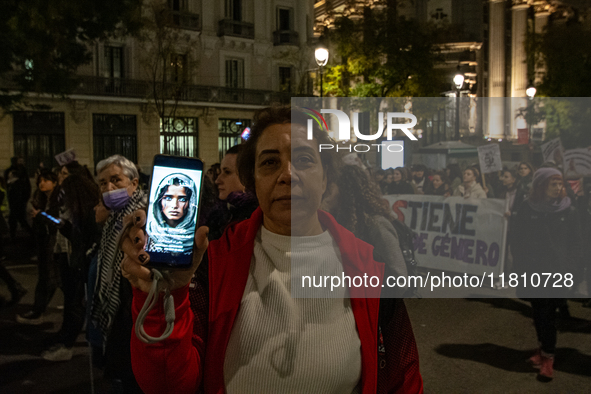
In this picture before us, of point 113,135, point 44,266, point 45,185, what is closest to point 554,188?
point 44,266

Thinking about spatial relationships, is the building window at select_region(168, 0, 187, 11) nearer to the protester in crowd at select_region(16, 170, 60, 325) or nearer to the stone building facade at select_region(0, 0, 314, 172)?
the stone building facade at select_region(0, 0, 314, 172)

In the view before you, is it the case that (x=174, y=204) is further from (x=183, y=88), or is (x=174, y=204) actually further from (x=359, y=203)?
(x=183, y=88)

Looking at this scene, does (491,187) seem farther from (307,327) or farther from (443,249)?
(307,327)

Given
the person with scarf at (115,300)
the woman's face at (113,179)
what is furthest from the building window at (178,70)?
the person with scarf at (115,300)

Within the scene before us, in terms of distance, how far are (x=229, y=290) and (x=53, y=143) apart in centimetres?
2368

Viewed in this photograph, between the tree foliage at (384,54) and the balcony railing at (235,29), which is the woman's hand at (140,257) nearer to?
the tree foliage at (384,54)

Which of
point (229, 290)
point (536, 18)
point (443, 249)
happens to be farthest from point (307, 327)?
point (536, 18)

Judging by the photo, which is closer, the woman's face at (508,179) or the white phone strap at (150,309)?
the white phone strap at (150,309)

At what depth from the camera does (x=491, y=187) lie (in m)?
9.23

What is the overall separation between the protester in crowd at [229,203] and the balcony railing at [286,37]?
22421 millimetres

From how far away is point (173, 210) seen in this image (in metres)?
1.39

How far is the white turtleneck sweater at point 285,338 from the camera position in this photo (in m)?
1.60

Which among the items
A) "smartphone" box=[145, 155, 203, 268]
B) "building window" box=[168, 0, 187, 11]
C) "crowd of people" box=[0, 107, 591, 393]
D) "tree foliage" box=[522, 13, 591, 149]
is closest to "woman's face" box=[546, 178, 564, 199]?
"crowd of people" box=[0, 107, 591, 393]

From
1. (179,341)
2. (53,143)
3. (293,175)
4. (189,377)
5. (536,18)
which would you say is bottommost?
(189,377)
